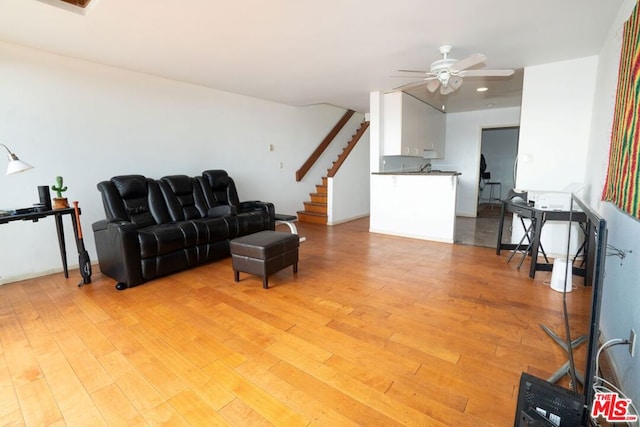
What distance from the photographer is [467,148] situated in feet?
22.2

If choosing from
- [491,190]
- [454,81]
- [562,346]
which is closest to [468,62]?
[454,81]

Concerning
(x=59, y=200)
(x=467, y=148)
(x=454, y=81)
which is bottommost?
(x=59, y=200)

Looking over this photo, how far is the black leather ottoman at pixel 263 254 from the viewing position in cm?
289

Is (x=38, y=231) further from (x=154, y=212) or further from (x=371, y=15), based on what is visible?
(x=371, y=15)

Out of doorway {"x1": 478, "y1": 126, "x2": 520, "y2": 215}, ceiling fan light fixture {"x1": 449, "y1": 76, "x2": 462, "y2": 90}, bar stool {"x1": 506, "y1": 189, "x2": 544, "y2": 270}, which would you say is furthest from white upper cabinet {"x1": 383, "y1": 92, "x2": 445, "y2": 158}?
doorway {"x1": 478, "y1": 126, "x2": 520, "y2": 215}

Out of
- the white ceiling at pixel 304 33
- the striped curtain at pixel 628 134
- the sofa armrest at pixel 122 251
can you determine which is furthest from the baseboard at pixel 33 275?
the striped curtain at pixel 628 134

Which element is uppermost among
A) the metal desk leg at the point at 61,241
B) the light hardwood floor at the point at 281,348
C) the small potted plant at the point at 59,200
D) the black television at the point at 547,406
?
the small potted plant at the point at 59,200

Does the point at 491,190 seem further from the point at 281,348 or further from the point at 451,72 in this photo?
the point at 281,348

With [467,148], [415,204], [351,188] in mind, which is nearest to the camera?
[415,204]

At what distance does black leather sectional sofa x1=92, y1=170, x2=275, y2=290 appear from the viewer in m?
3.00

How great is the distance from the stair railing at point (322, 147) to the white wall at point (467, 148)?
7.75ft

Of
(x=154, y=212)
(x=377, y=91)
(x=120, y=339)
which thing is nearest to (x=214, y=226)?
(x=154, y=212)

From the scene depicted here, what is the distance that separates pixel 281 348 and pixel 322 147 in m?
5.37

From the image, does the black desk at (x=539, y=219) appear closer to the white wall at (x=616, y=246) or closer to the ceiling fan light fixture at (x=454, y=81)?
the white wall at (x=616, y=246)
